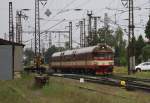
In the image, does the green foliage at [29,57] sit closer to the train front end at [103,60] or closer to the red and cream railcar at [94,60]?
the red and cream railcar at [94,60]

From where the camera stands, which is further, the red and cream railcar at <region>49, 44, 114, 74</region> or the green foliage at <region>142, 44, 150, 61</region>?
the green foliage at <region>142, 44, 150, 61</region>

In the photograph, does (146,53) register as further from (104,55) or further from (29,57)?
(29,57)

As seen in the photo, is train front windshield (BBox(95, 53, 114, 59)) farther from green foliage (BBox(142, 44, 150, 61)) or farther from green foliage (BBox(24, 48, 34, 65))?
green foliage (BBox(24, 48, 34, 65))

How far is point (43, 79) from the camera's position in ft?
110

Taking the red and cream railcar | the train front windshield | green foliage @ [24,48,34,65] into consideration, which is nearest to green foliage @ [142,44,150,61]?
the red and cream railcar

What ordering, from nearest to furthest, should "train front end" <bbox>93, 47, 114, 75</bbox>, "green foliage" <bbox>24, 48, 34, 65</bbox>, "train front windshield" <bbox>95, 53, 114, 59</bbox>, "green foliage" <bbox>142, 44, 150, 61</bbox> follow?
"train front end" <bbox>93, 47, 114, 75</bbox> → "train front windshield" <bbox>95, 53, 114, 59</bbox> → "green foliage" <bbox>142, 44, 150, 61</bbox> → "green foliage" <bbox>24, 48, 34, 65</bbox>

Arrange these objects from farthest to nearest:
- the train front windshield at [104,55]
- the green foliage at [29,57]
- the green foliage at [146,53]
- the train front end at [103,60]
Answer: the green foliage at [29,57]
the green foliage at [146,53]
the train front windshield at [104,55]
the train front end at [103,60]

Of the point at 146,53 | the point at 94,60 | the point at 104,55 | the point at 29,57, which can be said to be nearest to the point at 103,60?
the point at 104,55

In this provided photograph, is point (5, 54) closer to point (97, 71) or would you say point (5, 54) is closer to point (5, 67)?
point (5, 67)

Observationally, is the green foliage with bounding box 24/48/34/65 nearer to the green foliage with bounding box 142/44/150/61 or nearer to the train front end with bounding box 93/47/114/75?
the green foliage with bounding box 142/44/150/61

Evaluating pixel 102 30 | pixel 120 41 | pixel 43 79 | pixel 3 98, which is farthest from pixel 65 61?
pixel 120 41

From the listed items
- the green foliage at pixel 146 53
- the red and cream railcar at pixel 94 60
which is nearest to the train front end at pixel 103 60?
the red and cream railcar at pixel 94 60

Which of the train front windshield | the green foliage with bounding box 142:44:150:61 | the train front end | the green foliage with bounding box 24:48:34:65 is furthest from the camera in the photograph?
the green foliage with bounding box 24:48:34:65

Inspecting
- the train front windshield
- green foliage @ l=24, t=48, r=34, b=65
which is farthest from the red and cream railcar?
green foliage @ l=24, t=48, r=34, b=65
